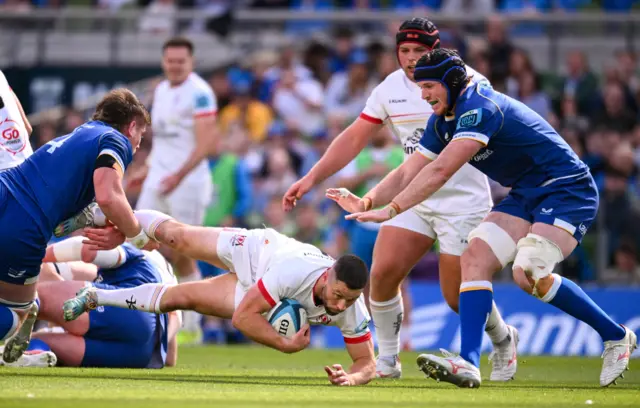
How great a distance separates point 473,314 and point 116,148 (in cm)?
280

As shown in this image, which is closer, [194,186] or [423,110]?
[423,110]

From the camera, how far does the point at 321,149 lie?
54.9 ft

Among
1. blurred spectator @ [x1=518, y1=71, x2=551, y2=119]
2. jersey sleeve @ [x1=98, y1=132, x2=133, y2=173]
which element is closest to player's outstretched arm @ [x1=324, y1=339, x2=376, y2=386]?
jersey sleeve @ [x1=98, y1=132, x2=133, y2=173]

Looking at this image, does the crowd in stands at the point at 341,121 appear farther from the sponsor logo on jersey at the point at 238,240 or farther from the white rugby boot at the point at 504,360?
the sponsor logo on jersey at the point at 238,240

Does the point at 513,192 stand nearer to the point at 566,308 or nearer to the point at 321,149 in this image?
the point at 566,308

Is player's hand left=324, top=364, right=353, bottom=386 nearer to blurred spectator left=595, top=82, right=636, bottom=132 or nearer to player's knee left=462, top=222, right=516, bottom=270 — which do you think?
player's knee left=462, top=222, right=516, bottom=270

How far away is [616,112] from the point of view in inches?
686

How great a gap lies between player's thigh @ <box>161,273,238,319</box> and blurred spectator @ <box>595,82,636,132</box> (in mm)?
10061

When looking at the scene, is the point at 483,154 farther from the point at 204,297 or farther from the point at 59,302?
the point at 59,302

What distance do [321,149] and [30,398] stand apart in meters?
10.7

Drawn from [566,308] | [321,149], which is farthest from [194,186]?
[566,308]

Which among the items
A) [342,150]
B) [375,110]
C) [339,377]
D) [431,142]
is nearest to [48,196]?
[339,377]

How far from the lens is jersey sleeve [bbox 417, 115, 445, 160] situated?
8406 millimetres

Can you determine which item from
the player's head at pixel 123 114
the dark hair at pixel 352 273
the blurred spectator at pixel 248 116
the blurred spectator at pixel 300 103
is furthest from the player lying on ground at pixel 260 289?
the blurred spectator at pixel 300 103
